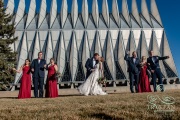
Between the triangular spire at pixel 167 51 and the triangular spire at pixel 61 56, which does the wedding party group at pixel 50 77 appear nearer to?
the triangular spire at pixel 61 56

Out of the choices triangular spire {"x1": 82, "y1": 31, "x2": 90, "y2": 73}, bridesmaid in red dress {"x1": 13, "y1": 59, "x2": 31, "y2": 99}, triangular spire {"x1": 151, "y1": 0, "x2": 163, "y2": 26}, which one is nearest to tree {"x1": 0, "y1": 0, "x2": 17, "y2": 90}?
bridesmaid in red dress {"x1": 13, "y1": 59, "x2": 31, "y2": 99}

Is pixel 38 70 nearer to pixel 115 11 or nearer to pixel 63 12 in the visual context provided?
pixel 63 12

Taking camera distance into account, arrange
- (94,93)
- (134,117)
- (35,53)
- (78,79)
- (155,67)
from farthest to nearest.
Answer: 1. (35,53)
2. (78,79)
3. (155,67)
4. (94,93)
5. (134,117)

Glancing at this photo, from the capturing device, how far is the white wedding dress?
1214cm

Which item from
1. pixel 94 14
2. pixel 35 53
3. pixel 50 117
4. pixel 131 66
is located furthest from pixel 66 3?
pixel 50 117

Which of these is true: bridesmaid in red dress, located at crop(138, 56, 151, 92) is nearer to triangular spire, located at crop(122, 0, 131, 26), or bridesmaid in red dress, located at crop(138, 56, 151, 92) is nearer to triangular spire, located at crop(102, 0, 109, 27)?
triangular spire, located at crop(102, 0, 109, 27)

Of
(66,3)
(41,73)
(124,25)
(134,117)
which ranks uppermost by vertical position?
(66,3)

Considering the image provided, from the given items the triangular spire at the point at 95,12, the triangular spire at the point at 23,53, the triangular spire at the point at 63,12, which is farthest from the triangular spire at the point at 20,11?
the triangular spire at the point at 95,12

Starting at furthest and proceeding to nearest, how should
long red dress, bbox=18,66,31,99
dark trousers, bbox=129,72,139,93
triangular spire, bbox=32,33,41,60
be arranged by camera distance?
1. triangular spire, bbox=32,33,41,60
2. dark trousers, bbox=129,72,139,93
3. long red dress, bbox=18,66,31,99

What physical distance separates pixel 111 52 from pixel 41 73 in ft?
130

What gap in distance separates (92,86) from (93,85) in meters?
0.08

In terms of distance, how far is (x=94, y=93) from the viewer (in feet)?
40.1

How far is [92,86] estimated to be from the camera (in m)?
12.3

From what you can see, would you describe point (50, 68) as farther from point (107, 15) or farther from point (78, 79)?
point (107, 15)
